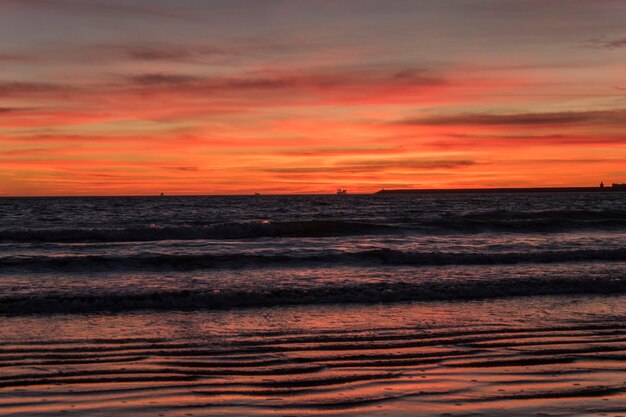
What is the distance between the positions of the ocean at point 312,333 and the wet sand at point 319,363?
0.03 meters

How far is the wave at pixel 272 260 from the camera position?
18.5 meters

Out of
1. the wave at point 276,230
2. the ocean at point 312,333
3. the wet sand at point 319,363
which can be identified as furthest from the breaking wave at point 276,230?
the wet sand at point 319,363

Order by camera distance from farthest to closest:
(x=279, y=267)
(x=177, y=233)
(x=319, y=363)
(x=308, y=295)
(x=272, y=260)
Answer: (x=177, y=233), (x=272, y=260), (x=279, y=267), (x=308, y=295), (x=319, y=363)

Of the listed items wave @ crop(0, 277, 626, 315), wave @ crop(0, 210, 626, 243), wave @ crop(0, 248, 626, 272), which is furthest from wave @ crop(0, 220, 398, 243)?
wave @ crop(0, 277, 626, 315)

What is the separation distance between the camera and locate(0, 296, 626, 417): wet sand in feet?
19.0

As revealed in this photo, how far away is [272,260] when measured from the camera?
19.6 m

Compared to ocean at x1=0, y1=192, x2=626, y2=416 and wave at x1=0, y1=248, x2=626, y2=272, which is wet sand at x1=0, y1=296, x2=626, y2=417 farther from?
wave at x1=0, y1=248, x2=626, y2=272

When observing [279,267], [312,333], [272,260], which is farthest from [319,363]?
[272,260]

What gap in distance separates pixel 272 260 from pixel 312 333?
10.3 m

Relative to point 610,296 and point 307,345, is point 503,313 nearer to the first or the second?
point 610,296

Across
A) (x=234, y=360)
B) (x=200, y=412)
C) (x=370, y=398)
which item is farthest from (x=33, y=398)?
(x=370, y=398)

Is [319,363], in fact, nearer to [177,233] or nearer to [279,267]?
[279,267]

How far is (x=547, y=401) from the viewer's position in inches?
230

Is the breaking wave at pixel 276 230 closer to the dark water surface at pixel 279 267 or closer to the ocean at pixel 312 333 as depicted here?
the dark water surface at pixel 279 267
